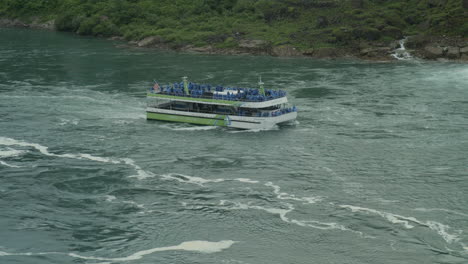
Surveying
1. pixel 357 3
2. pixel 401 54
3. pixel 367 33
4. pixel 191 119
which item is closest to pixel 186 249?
pixel 191 119

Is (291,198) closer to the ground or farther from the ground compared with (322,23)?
closer to the ground

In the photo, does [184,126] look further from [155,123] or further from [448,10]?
[448,10]

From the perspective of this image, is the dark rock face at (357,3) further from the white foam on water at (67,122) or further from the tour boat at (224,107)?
the white foam on water at (67,122)

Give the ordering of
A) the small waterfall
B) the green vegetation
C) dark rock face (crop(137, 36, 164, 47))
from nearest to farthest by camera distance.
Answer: the small waterfall < the green vegetation < dark rock face (crop(137, 36, 164, 47))

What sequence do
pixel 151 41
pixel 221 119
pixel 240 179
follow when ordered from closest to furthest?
1. pixel 240 179
2. pixel 221 119
3. pixel 151 41

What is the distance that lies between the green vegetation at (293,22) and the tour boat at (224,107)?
213 feet

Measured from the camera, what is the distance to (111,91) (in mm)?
118500

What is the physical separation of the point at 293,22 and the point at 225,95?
8898 centimetres

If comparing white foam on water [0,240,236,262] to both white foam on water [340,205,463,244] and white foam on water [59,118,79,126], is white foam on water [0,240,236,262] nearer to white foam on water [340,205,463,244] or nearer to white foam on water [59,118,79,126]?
white foam on water [340,205,463,244]

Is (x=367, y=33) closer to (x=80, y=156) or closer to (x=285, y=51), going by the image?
(x=285, y=51)

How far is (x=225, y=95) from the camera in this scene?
95.8m

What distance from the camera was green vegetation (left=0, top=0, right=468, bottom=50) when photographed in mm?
162375

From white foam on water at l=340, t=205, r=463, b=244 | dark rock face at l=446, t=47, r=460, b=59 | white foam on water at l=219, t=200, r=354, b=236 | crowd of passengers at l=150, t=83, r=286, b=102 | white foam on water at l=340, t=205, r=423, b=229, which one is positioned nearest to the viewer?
white foam on water at l=340, t=205, r=463, b=244

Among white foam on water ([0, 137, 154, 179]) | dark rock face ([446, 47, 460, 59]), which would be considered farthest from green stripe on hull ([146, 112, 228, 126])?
dark rock face ([446, 47, 460, 59])
